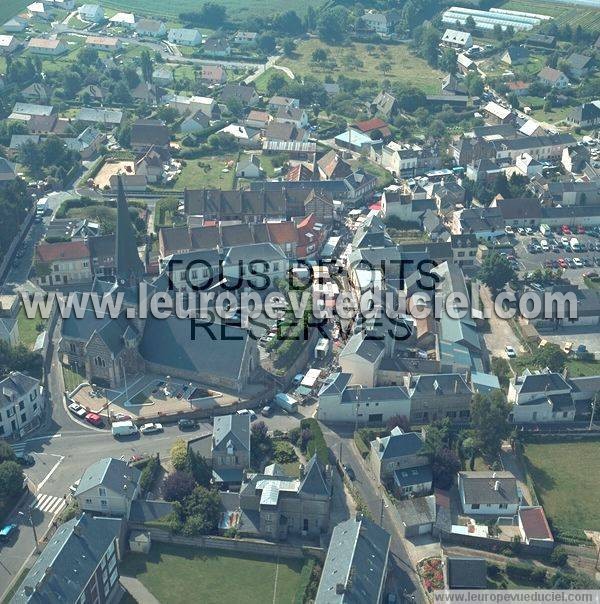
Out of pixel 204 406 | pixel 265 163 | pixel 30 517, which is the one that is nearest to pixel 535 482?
pixel 204 406

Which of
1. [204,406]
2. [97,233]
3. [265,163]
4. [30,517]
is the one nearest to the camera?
[30,517]

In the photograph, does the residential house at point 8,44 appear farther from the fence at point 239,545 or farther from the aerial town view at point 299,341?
the fence at point 239,545

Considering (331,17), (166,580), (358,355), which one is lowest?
(166,580)

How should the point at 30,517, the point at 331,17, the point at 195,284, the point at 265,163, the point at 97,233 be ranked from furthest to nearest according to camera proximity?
the point at 331,17 < the point at 265,163 < the point at 97,233 < the point at 195,284 < the point at 30,517

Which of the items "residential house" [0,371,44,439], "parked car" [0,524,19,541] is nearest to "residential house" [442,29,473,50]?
"residential house" [0,371,44,439]

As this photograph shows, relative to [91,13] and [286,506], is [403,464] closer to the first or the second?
[286,506]

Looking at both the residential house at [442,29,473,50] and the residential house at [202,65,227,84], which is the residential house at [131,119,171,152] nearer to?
the residential house at [202,65,227,84]

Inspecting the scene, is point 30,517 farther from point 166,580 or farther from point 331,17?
point 331,17
